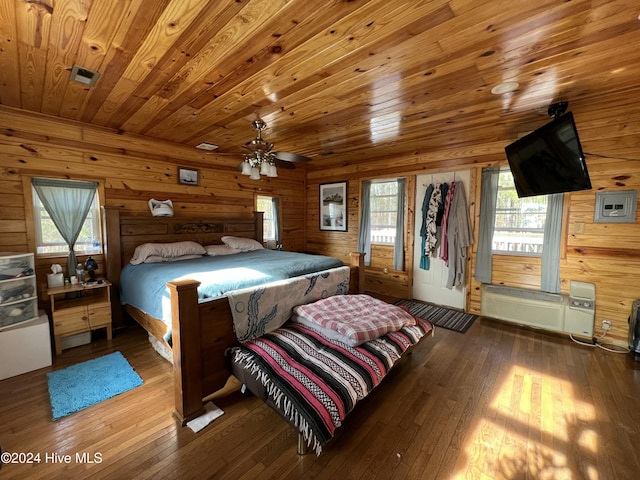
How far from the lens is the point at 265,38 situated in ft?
4.87

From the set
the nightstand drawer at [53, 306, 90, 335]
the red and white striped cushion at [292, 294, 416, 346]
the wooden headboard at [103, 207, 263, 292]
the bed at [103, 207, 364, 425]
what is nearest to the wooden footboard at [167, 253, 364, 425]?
the bed at [103, 207, 364, 425]

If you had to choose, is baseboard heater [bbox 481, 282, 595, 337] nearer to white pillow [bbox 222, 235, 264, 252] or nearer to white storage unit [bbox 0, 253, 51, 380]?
white pillow [bbox 222, 235, 264, 252]

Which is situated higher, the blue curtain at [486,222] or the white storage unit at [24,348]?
the blue curtain at [486,222]

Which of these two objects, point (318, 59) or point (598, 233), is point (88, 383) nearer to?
point (318, 59)

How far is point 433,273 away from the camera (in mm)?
4078

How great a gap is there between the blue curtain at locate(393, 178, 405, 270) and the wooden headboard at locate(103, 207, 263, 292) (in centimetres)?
231

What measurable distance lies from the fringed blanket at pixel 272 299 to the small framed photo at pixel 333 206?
7.80ft

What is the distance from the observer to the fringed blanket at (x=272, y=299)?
6.48 ft

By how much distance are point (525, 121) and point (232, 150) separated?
3.66m

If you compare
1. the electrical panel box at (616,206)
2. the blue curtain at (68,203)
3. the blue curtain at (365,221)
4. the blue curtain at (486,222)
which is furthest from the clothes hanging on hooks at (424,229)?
the blue curtain at (68,203)

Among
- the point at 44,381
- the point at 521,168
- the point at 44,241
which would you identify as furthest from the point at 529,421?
the point at 44,241

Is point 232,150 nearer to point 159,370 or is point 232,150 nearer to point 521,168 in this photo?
point 159,370

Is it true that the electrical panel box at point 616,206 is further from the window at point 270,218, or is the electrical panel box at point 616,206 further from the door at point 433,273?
the window at point 270,218

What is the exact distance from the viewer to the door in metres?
3.82
